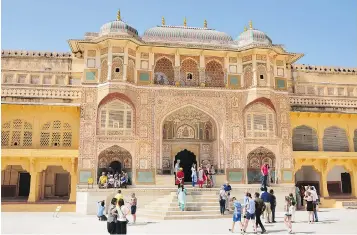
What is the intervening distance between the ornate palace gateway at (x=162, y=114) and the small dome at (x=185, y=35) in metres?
0.06

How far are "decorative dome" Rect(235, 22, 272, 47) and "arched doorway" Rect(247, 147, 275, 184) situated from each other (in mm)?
5483

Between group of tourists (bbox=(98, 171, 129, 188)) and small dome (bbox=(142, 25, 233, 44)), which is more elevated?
small dome (bbox=(142, 25, 233, 44))

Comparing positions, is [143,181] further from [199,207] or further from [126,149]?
[199,207]

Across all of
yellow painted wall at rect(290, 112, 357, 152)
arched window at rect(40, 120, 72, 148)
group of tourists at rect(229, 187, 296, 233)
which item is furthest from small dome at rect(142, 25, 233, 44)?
group of tourists at rect(229, 187, 296, 233)

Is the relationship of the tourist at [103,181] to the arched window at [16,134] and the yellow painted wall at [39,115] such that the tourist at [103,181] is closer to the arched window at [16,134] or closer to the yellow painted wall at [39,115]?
the yellow painted wall at [39,115]

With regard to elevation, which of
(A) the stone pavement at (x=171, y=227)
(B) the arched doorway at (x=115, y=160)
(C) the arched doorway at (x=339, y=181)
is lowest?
(A) the stone pavement at (x=171, y=227)

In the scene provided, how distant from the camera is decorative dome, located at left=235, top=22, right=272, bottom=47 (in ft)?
64.1

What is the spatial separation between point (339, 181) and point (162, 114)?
12.6m

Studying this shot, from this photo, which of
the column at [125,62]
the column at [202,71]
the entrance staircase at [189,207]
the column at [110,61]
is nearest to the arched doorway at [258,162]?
the entrance staircase at [189,207]

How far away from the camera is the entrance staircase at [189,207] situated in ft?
45.3

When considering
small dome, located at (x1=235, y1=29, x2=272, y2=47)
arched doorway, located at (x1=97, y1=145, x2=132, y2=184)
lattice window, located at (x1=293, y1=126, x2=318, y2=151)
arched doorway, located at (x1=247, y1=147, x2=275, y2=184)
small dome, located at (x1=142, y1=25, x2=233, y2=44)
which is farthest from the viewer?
lattice window, located at (x1=293, y1=126, x2=318, y2=151)

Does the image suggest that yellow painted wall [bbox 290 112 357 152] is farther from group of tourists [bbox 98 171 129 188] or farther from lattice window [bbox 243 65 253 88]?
group of tourists [bbox 98 171 129 188]

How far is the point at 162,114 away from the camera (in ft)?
61.1

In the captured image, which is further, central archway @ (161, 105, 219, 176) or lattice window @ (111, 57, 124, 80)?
central archway @ (161, 105, 219, 176)
